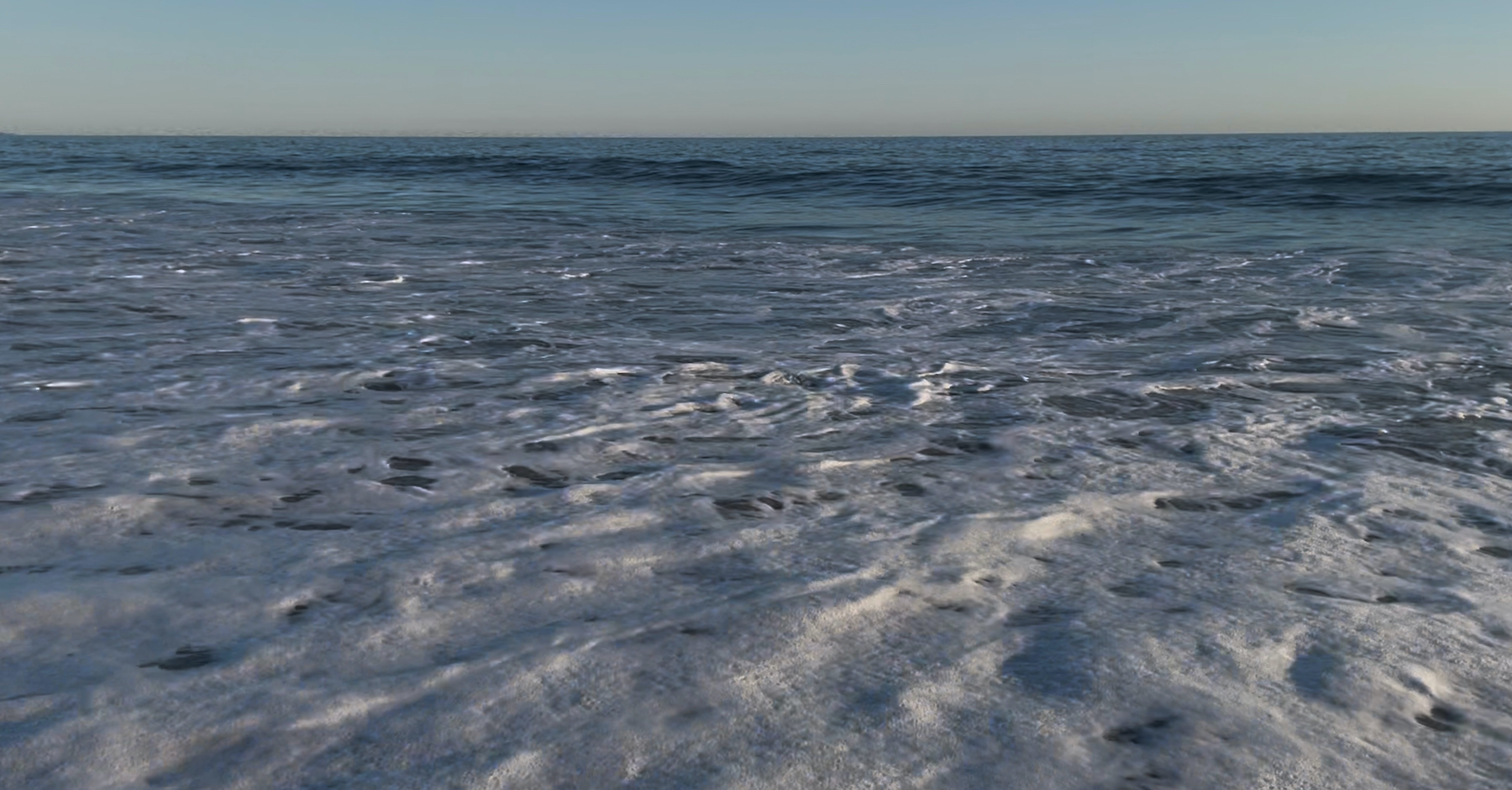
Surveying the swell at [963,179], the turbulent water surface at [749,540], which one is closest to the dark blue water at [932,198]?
the swell at [963,179]

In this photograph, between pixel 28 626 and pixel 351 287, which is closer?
pixel 28 626

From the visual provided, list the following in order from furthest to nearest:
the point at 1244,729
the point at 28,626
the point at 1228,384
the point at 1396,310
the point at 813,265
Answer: the point at 813,265 → the point at 1396,310 → the point at 1228,384 → the point at 28,626 → the point at 1244,729

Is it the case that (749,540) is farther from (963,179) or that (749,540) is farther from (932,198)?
(963,179)

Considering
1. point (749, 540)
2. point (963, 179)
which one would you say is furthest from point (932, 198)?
point (749, 540)

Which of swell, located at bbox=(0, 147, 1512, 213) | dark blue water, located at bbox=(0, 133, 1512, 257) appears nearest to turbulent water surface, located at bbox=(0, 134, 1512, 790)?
dark blue water, located at bbox=(0, 133, 1512, 257)

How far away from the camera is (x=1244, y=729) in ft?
6.63

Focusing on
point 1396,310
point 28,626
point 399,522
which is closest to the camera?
point 28,626

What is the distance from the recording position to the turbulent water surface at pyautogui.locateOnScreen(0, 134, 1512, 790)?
6.47 ft

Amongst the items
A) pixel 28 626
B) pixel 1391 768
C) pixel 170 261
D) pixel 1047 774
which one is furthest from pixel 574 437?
pixel 170 261

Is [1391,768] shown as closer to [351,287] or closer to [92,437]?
[92,437]

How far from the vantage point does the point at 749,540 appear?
2.94 meters

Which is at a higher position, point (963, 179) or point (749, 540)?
point (749, 540)

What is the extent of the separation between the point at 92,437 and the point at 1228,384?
14.2 feet

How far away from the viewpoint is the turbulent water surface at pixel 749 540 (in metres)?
1.97
